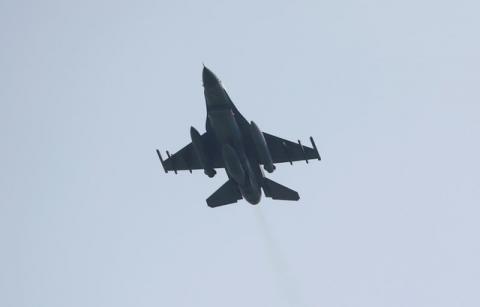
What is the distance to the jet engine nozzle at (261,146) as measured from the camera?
5947cm

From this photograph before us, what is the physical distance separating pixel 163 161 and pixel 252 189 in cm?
643

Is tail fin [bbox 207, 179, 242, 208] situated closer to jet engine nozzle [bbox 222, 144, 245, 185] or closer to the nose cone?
jet engine nozzle [bbox 222, 144, 245, 185]

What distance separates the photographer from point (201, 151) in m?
60.5

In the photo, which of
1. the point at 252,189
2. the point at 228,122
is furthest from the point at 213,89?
the point at 252,189

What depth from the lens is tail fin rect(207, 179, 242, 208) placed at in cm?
6309

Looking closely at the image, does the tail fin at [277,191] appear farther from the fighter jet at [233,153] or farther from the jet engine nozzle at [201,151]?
the jet engine nozzle at [201,151]

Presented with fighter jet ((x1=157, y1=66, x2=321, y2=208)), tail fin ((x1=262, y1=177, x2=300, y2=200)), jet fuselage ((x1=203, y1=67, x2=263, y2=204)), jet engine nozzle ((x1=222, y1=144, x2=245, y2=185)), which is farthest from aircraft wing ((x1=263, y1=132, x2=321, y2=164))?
jet engine nozzle ((x1=222, y1=144, x2=245, y2=185))

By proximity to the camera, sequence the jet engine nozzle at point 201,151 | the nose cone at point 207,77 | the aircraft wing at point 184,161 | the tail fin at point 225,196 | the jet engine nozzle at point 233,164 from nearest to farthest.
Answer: the jet engine nozzle at point 233,164, the nose cone at point 207,77, the jet engine nozzle at point 201,151, the tail fin at point 225,196, the aircraft wing at point 184,161

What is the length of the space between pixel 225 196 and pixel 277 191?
3325 millimetres

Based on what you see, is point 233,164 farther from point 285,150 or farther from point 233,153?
point 285,150

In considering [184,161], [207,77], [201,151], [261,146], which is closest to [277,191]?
[261,146]

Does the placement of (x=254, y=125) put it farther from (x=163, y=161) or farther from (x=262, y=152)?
(x=163, y=161)

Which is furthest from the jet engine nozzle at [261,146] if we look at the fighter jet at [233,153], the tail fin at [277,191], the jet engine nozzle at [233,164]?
the tail fin at [277,191]

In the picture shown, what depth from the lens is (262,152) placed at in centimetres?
5978
